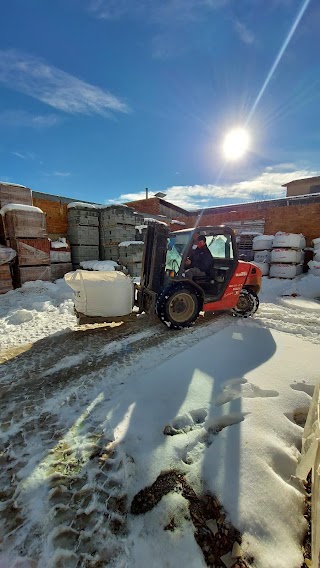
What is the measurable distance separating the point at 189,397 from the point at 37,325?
3703 millimetres

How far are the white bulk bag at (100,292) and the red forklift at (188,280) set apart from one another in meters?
0.68

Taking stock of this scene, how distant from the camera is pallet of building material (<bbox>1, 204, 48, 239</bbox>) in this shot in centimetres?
709

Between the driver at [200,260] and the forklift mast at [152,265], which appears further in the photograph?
the driver at [200,260]

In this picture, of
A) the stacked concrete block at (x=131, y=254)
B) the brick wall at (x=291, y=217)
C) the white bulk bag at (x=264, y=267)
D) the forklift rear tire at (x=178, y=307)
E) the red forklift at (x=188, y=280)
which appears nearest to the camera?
the forklift rear tire at (x=178, y=307)

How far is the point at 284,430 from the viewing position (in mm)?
2170

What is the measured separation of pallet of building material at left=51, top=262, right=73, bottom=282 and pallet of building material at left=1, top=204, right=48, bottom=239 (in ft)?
4.23

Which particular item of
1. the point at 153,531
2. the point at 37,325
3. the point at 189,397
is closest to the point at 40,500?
the point at 153,531

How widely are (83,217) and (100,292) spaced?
6.05 m

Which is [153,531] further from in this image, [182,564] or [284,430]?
[284,430]

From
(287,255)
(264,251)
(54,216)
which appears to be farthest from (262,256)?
(54,216)

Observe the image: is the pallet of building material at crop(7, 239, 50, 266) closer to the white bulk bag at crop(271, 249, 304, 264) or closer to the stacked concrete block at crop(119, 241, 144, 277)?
the stacked concrete block at crop(119, 241, 144, 277)

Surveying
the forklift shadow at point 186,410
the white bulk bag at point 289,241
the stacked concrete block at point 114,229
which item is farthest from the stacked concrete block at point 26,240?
the white bulk bag at point 289,241

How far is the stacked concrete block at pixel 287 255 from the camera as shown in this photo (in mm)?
9977

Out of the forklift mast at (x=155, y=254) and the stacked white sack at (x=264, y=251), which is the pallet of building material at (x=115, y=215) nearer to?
the forklift mast at (x=155, y=254)
